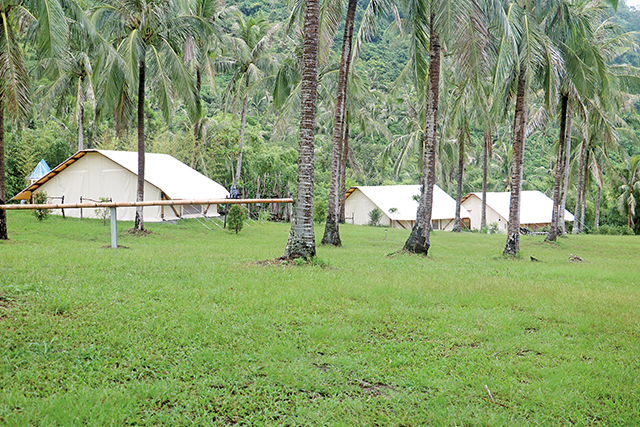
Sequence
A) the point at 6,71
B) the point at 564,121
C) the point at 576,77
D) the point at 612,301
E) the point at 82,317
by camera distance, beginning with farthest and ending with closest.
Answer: the point at 564,121, the point at 576,77, the point at 6,71, the point at 612,301, the point at 82,317

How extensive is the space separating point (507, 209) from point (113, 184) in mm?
28125

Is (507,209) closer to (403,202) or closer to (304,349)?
(403,202)

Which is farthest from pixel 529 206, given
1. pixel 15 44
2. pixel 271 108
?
pixel 15 44

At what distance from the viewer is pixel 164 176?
22.5 metres

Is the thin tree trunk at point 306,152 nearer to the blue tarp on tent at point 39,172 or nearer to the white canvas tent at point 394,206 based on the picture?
the blue tarp on tent at point 39,172

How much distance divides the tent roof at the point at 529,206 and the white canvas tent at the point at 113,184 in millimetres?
23418

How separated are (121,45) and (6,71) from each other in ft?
20.5

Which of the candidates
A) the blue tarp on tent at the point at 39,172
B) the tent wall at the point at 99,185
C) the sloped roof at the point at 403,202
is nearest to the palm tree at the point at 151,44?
the tent wall at the point at 99,185

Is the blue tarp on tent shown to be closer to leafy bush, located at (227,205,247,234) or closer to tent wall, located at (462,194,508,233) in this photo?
leafy bush, located at (227,205,247,234)

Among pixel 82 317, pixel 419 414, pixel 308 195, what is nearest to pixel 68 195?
pixel 308 195

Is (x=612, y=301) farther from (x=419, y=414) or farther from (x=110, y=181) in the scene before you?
(x=110, y=181)

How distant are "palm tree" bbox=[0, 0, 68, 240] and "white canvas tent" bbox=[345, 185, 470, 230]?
24793mm

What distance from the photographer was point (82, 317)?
5297 millimetres

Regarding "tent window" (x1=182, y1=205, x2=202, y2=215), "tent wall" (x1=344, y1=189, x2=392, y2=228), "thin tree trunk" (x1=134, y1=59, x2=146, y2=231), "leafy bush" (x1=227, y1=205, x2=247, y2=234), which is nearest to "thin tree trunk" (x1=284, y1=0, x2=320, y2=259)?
"thin tree trunk" (x1=134, y1=59, x2=146, y2=231)
